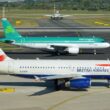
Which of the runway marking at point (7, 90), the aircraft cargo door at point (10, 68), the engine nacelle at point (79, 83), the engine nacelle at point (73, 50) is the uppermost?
the aircraft cargo door at point (10, 68)

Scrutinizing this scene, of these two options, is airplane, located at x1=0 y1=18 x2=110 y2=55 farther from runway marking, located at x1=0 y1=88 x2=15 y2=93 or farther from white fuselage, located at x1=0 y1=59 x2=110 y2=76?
runway marking, located at x1=0 y1=88 x2=15 y2=93

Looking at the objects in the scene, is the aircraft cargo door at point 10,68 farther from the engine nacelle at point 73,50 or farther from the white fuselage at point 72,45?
the white fuselage at point 72,45

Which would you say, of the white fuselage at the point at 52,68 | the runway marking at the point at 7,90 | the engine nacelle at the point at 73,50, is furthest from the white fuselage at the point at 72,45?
the runway marking at the point at 7,90

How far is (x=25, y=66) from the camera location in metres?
40.7

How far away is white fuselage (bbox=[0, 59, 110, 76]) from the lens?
40594mm

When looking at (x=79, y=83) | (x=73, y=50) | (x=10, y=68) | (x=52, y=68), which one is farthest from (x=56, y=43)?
(x=79, y=83)

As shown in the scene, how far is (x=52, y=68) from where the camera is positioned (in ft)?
134

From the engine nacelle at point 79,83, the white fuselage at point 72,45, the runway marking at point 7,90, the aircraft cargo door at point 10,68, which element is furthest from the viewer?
the white fuselage at point 72,45

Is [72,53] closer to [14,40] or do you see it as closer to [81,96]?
[14,40]

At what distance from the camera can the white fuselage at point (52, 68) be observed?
133 feet

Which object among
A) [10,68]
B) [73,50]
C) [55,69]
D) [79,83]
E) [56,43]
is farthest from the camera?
[56,43]

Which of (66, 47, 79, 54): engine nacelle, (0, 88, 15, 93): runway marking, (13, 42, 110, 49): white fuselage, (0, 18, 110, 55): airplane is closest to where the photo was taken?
(0, 88, 15, 93): runway marking

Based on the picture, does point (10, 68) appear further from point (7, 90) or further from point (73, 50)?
point (73, 50)

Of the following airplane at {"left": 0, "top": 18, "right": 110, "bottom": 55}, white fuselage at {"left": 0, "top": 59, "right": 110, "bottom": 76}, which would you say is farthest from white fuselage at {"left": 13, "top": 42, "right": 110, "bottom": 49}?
white fuselage at {"left": 0, "top": 59, "right": 110, "bottom": 76}
